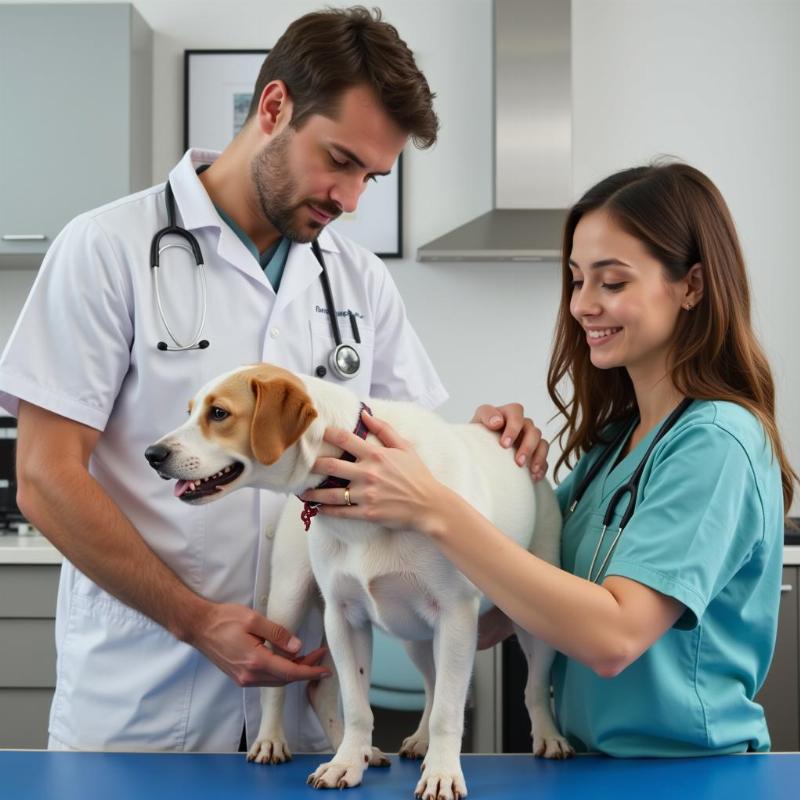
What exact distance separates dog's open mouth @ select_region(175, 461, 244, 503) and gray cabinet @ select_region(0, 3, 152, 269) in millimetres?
2220

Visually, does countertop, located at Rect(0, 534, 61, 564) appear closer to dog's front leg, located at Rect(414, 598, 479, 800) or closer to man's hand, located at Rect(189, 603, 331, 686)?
man's hand, located at Rect(189, 603, 331, 686)

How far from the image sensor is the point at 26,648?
2.83 m

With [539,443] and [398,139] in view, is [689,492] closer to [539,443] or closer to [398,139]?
[539,443]

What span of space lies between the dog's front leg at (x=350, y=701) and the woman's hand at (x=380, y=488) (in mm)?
185

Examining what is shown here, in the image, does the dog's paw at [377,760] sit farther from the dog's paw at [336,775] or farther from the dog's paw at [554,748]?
the dog's paw at [554,748]

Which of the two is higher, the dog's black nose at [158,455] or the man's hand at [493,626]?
the dog's black nose at [158,455]

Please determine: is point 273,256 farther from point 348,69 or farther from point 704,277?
point 704,277

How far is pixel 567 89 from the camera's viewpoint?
333cm

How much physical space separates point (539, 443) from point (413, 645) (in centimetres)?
38

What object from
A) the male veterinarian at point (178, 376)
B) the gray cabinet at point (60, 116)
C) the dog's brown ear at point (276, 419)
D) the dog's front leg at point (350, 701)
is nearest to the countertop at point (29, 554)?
the gray cabinet at point (60, 116)

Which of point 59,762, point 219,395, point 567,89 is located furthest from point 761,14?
point 59,762

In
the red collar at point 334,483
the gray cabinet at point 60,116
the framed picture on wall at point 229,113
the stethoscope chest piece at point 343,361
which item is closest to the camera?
the red collar at point 334,483

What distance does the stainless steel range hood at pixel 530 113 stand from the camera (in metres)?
3.34

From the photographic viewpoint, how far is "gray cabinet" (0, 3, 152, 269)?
10.7 feet
